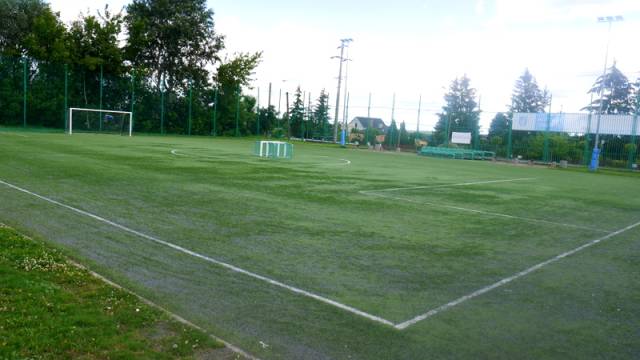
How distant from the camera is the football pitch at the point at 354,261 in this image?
3996 millimetres

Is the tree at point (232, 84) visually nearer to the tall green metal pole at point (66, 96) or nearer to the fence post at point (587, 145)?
the tall green metal pole at point (66, 96)

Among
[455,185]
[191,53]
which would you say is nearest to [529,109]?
[191,53]

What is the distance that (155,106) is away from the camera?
4081 centimetres

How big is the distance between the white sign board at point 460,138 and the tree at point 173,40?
23.2 m

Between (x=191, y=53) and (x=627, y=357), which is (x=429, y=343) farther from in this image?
(x=191, y=53)

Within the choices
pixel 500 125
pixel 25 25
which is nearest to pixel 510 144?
pixel 500 125

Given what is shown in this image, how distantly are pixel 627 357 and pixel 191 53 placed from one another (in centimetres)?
4740

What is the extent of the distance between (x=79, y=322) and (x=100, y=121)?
3526 cm

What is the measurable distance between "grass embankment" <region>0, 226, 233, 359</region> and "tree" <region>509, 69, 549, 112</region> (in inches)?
2390

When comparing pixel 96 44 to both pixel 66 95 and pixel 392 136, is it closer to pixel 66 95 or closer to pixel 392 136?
pixel 66 95

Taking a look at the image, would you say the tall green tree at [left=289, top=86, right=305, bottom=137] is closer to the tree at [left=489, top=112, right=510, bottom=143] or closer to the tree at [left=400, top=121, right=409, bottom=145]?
the tree at [left=400, top=121, right=409, bottom=145]

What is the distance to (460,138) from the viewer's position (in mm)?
36219

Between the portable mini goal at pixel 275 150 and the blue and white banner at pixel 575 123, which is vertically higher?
the blue and white banner at pixel 575 123

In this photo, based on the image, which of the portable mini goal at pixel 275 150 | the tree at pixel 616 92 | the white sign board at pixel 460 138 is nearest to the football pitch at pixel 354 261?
the portable mini goal at pixel 275 150
